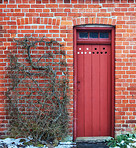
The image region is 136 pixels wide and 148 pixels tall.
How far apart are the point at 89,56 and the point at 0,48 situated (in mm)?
2138

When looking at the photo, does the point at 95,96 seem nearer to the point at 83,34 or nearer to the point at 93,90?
the point at 93,90

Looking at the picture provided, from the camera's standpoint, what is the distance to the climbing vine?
4.68 m

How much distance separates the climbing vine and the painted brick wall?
0.17 meters

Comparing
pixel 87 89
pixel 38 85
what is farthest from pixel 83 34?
pixel 38 85

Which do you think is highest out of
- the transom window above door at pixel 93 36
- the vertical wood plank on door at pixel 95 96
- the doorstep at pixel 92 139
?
the transom window above door at pixel 93 36

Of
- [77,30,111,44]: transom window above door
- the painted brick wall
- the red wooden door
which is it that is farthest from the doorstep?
[77,30,111,44]: transom window above door

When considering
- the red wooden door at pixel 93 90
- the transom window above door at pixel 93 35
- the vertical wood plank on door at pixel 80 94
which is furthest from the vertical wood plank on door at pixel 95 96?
the transom window above door at pixel 93 35

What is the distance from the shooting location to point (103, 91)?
5039 millimetres

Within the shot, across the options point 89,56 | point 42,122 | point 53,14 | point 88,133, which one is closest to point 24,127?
point 42,122

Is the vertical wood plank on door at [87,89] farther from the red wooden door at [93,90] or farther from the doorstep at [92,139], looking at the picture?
the doorstep at [92,139]

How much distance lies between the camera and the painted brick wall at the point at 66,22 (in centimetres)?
476

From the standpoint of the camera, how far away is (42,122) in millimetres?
4586

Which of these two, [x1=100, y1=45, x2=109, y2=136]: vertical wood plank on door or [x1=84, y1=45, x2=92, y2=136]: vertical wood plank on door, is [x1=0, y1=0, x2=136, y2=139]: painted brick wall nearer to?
[x1=100, y1=45, x2=109, y2=136]: vertical wood plank on door

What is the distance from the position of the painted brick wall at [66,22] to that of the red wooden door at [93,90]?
29 centimetres
